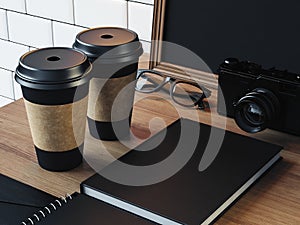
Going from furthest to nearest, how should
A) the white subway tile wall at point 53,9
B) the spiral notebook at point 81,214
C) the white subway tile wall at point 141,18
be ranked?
the white subway tile wall at point 53,9 → the white subway tile wall at point 141,18 → the spiral notebook at point 81,214

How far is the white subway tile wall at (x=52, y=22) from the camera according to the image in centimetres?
138

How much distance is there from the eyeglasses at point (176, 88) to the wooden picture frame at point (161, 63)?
37 millimetres

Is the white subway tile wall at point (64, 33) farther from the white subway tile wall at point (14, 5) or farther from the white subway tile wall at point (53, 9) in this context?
the white subway tile wall at point (14, 5)

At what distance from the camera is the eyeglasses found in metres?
1.10

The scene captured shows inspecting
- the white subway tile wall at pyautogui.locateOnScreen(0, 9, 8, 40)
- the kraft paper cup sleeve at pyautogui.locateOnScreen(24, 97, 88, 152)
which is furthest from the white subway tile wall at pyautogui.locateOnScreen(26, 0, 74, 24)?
the kraft paper cup sleeve at pyautogui.locateOnScreen(24, 97, 88, 152)

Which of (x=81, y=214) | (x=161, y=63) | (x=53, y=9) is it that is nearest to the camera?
(x=81, y=214)

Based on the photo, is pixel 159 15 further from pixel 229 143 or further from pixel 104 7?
pixel 229 143

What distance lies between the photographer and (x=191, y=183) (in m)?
0.83

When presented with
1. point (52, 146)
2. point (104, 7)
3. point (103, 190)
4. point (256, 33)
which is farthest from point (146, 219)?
point (104, 7)

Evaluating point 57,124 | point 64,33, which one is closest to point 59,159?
point 57,124

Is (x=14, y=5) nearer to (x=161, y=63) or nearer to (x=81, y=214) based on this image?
(x=161, y=63)

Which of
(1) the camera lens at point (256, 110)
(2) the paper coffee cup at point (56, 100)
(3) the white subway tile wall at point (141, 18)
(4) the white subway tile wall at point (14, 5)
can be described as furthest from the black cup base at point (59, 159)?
(4) the white subway tile wall at point (14, 5)

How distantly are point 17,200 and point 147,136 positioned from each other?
0.26m

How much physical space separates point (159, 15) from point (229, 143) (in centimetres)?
43
